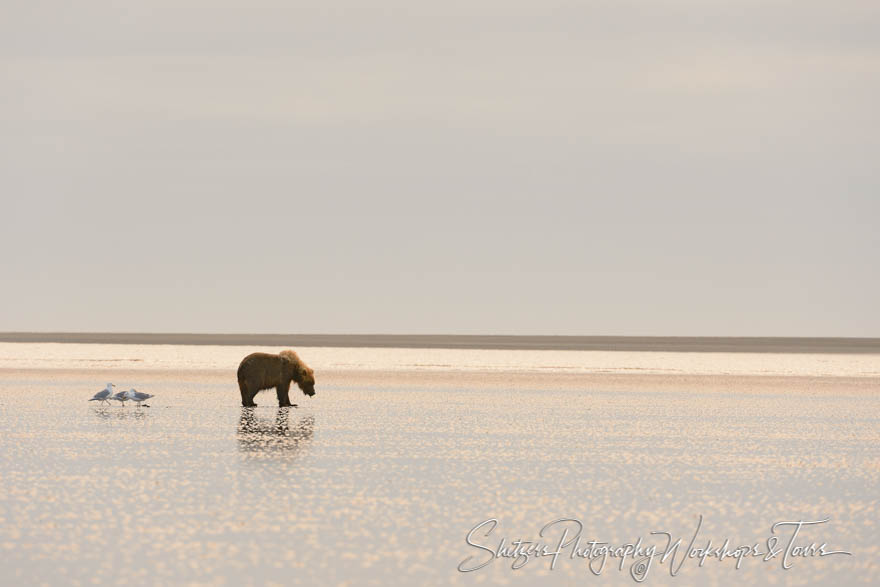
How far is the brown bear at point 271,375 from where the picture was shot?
31906 mm

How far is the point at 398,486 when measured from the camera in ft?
58.3

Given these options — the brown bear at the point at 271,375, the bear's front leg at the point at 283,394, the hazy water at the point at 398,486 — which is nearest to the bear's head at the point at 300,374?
the brown bear at the point at 271,375

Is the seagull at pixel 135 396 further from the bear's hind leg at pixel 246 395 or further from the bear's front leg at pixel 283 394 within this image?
the bear's front leg at pixel 283 394

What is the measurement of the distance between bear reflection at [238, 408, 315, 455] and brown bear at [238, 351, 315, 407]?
5.73 feet

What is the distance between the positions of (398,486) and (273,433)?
25.2 feet

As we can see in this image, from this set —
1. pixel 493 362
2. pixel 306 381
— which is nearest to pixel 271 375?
pixel 306 381

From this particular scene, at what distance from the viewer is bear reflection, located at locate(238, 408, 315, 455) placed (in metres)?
22.2

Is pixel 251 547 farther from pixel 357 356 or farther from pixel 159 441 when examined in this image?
pixel 357 356

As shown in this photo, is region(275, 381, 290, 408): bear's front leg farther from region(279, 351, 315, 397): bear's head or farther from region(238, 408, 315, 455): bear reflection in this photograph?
region(238, 408, 315, 455): bear reflection

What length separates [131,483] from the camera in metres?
17.7

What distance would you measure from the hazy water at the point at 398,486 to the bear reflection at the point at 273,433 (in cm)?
8

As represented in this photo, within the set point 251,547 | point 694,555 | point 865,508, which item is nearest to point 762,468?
point 865,508

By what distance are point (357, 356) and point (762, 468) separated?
50.5m

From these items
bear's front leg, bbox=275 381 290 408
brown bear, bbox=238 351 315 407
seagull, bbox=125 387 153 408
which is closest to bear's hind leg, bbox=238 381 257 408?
brown bear, bbox=238 351 315 407
